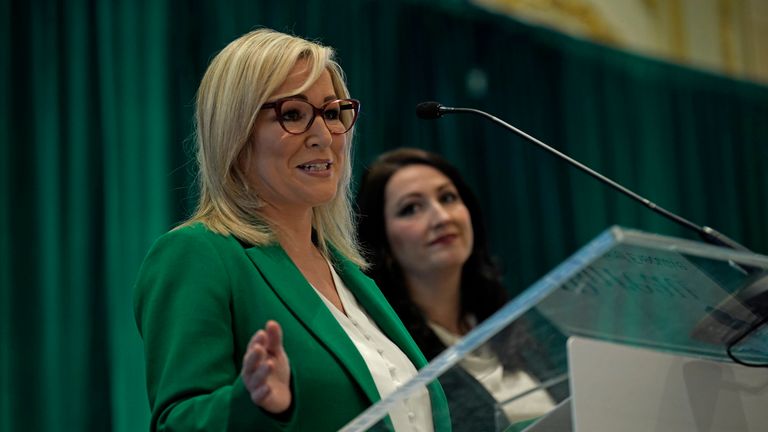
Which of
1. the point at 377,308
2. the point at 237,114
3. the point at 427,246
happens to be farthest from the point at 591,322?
the point at 427,246

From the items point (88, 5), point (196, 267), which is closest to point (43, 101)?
point (88, 5)

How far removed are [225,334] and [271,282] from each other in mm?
134

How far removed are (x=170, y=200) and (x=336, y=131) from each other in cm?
167

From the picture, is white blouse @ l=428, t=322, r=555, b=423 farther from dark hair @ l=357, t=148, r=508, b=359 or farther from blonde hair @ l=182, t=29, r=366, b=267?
dark hair @ l=357, t=148, r=508, b=359

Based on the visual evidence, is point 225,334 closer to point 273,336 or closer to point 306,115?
point 273,336

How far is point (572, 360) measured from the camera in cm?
123

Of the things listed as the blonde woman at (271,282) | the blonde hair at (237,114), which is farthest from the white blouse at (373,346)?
the blonde hair at (237,114)

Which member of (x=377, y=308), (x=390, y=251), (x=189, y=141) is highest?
(x=377, y=308)

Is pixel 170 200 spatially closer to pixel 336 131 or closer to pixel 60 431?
pixel 60 431

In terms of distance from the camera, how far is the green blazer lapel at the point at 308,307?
1.53 m

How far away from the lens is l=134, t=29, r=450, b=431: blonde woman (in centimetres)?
133

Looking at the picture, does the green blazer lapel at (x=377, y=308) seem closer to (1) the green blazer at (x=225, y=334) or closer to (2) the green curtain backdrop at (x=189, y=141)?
(1) the green blazer at (x=225, y=334)

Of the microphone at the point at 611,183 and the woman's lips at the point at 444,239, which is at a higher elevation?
the microphone at the point at 611,183

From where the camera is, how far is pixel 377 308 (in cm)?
180
